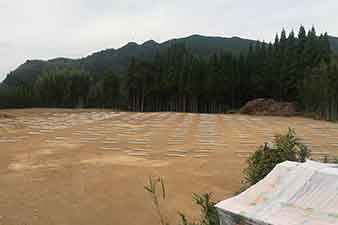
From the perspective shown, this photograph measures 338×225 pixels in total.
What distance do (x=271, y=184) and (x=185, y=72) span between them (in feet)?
110

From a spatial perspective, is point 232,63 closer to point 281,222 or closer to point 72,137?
point 72,137

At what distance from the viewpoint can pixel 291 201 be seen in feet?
7.97

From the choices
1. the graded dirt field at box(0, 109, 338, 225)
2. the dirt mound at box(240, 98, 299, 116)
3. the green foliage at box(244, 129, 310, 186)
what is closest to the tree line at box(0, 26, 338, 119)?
the dirt mound at box(240, 98, 299, 116)

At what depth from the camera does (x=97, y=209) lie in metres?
5.08

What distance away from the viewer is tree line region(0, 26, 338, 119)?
32.6 metres

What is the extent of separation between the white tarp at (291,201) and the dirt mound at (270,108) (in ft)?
89.2

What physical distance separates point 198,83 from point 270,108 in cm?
797

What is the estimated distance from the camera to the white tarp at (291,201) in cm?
223

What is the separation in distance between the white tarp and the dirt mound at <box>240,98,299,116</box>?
27174 mm

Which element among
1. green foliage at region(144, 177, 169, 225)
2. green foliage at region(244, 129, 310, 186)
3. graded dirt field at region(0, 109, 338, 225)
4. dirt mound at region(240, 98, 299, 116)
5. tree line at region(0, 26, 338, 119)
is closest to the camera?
green foliage at region(144, 177, 169, 225)

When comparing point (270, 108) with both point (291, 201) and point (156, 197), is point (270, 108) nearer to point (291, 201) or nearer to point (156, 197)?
point (156, 197)

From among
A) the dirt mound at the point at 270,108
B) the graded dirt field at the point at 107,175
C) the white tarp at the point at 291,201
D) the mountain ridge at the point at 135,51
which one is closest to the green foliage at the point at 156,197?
the graded dirt field at the point at 107,175

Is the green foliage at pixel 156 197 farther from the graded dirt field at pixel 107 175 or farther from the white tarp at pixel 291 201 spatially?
the white tarp at pixel 291 201

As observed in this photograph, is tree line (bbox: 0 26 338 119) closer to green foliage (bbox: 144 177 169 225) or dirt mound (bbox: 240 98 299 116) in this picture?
dirt mound (bbox: 240 98 299 116)
